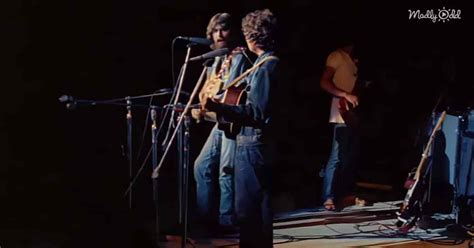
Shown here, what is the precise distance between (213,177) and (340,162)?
59.0 inches

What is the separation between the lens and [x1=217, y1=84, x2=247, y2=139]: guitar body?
138 inches

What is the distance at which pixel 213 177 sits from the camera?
173 inches

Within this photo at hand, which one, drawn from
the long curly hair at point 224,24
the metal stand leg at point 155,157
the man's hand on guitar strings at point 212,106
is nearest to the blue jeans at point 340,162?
the long curly hair at point 224,24

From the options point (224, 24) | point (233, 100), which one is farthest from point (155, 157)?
point (224, 24)

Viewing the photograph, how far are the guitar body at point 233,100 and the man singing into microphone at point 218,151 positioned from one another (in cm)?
31

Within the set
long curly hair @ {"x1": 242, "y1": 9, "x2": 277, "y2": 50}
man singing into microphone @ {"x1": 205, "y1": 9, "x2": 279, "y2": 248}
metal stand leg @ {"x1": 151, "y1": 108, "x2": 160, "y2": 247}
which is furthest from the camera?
metal stand leg @ {"x1": 151, "y1": 108, "x2": 160, "y2": 247}

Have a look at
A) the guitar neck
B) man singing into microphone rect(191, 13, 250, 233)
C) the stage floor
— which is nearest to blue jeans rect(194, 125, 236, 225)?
man singing into microphone rect(191, 13, 250, 233)

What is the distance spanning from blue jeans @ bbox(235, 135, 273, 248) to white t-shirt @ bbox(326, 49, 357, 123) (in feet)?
6.44

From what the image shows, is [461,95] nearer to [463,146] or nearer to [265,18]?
[463,146]

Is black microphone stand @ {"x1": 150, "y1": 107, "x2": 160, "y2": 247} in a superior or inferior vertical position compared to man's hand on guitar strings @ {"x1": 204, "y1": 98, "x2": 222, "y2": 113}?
inferior

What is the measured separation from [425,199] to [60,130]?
298 cm

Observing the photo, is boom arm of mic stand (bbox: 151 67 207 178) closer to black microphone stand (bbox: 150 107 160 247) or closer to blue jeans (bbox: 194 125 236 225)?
black microphone stand (bbox: 150 107 160 247)

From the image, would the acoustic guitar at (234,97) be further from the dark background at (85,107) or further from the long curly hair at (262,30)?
the dark background at (85,107)

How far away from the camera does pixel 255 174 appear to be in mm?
3447
